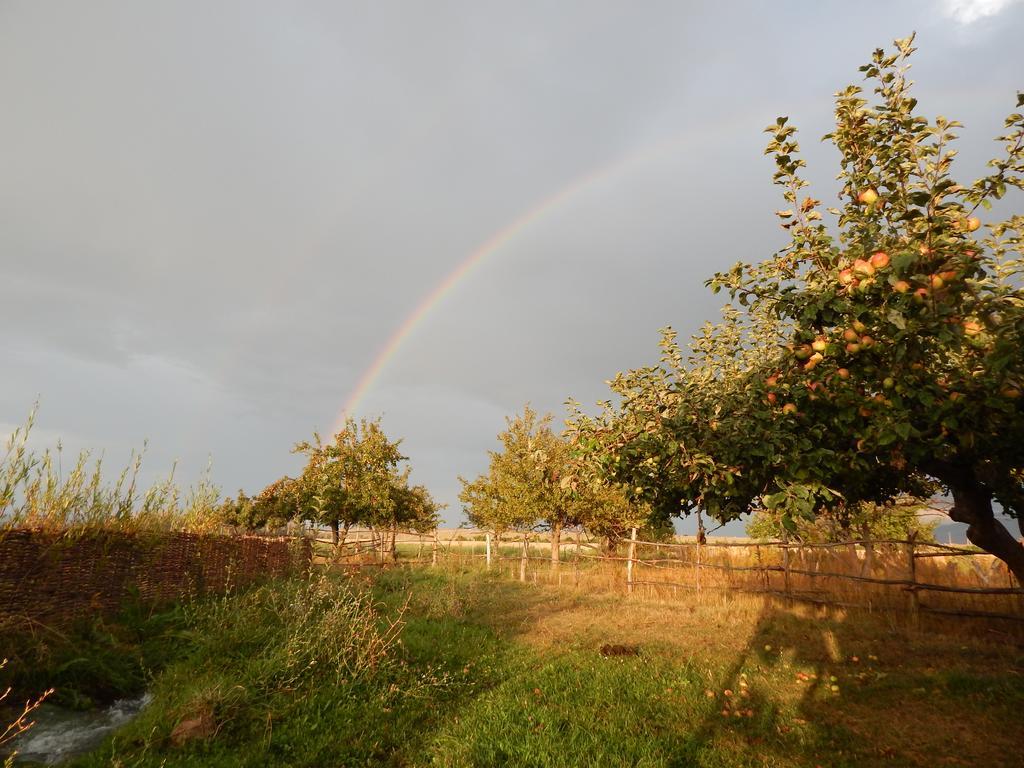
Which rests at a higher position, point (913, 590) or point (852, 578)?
point (852, 578)

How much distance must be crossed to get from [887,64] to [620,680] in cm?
801

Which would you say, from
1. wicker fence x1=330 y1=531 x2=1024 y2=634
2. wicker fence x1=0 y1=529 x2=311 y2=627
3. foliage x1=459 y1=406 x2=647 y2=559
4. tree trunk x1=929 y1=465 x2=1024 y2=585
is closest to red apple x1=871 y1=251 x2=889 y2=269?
tree trunk x1=929 y1=465 x2=1024 y2=585

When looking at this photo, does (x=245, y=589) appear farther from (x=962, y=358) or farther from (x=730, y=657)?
(x=962, y=358)

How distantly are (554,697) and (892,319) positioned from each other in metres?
5.95

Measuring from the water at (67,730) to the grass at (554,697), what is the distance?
264 mm

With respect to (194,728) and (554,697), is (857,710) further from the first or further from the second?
(194,728)

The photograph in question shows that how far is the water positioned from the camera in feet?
15.0

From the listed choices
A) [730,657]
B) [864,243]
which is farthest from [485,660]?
[864,243]

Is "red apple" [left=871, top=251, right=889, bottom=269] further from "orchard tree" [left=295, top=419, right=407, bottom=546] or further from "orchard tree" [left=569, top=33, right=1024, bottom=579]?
"orchard tree" [left=295, top=419, right=407, bottom=546]

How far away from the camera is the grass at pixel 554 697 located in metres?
5.13

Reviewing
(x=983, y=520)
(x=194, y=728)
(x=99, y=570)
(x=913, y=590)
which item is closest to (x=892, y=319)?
(x=983, y=520)

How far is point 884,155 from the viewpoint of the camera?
16.0 ft

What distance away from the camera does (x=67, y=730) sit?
5020mm

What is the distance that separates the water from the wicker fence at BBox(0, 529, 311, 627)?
55.2 inches
